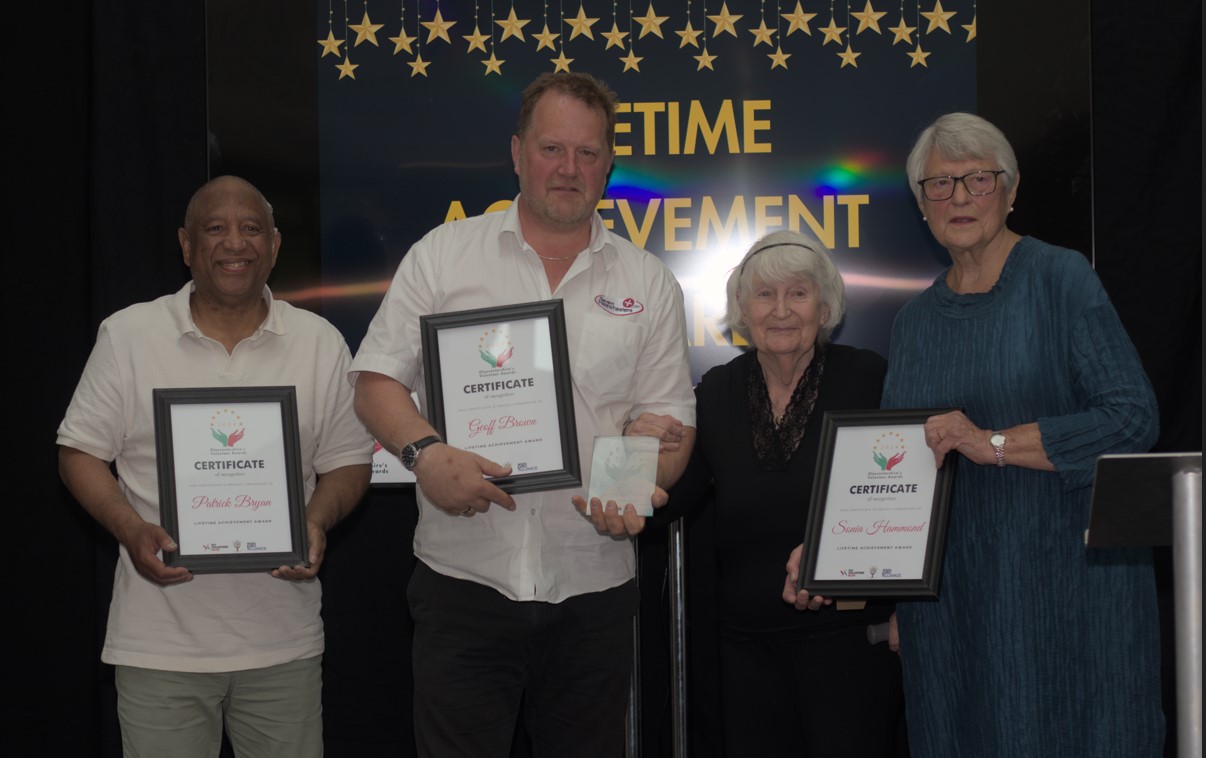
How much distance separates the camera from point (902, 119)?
4.06 meters

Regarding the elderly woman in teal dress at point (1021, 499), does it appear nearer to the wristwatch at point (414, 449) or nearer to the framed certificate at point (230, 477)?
the wristwatch at point (414, 449)

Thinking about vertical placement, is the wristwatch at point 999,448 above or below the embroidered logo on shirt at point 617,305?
below

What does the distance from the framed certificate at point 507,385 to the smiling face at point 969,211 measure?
959 mm

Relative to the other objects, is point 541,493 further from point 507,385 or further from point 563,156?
point 563,156

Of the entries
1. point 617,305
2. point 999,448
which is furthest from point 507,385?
point 999,448

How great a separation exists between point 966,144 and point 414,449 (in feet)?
4.89

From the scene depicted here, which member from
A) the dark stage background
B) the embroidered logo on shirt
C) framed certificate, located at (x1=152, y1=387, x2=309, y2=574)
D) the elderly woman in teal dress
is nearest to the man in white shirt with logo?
the embroidered logo on shirt

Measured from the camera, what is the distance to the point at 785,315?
9.52 ft

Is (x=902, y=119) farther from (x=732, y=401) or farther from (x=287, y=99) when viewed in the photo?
(x=287, y=99)

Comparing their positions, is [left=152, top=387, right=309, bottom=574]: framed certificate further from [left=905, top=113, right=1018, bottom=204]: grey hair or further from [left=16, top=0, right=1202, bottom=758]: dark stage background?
[left=905, top=113, right=1018, bottom=204]: grey hair

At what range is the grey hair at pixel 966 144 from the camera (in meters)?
2.68

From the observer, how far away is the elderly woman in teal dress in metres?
2.47

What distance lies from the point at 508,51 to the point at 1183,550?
3087mm

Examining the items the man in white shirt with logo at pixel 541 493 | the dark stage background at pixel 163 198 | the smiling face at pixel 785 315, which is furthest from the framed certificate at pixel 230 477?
the dark stage background at pixel 163 198
